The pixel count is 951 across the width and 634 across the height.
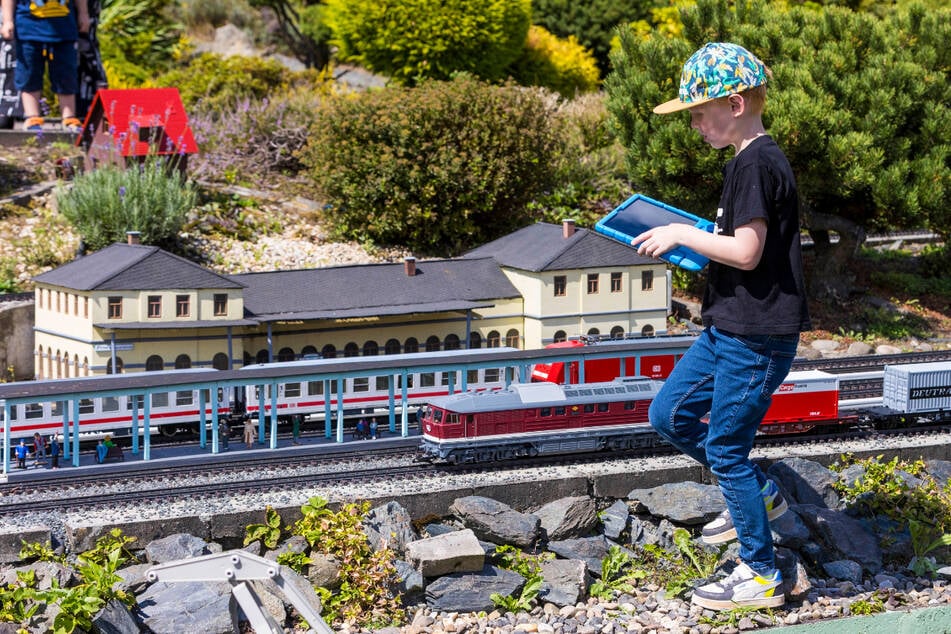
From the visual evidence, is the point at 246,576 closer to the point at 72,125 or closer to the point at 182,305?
the point at 182,305

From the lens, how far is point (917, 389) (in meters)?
13.4

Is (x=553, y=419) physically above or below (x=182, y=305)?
below

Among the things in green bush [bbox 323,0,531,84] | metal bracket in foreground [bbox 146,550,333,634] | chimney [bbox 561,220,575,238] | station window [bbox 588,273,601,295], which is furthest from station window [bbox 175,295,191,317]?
green bush [bbox 323,0,531,84]

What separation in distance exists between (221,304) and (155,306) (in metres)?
0.85

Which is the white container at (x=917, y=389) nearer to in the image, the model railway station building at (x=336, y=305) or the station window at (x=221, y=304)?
the model railway station building at (x=336, y=305)

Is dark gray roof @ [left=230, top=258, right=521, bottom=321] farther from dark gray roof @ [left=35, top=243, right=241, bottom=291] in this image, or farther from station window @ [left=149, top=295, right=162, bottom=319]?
station window @ [left=149, top=295, right=162, bottom=319]

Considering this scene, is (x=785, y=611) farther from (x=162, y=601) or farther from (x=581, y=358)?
(x=581, y=358)

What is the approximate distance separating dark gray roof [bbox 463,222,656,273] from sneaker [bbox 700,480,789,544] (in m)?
7.44

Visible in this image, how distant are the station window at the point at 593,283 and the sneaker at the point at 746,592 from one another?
8.64 meters

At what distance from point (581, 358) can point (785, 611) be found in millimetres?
5698

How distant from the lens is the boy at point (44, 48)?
20812 mm

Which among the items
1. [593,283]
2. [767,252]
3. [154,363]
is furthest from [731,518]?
[154,363]

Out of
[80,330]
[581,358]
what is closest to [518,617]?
[581,358]

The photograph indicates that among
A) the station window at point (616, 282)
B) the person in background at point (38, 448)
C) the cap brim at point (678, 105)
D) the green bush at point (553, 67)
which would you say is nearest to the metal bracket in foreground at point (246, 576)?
the cap brim at point (678, 105)
